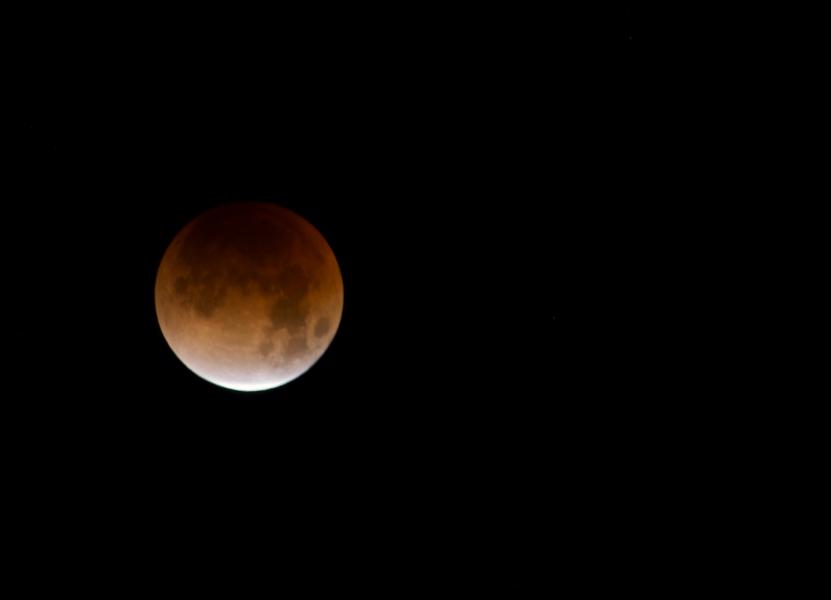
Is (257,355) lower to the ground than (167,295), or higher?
lower

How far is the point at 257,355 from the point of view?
3986mm

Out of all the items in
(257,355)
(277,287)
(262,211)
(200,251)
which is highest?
(262,211)

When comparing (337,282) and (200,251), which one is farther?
(337,282)

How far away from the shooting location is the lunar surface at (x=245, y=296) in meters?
3.88

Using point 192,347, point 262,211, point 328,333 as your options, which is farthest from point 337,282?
point 192,347

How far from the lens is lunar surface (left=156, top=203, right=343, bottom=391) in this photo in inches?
153

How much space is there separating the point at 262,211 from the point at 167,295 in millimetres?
813

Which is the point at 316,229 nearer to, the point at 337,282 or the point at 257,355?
the point at 337,282

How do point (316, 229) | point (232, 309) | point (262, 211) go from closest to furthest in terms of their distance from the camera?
point (232, 309) → point (262, 211) → point (316, 229)

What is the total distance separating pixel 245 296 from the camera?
3.87 m

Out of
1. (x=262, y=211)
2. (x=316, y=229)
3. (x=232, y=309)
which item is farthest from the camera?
(x=316, y=229)

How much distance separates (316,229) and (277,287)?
0.75m

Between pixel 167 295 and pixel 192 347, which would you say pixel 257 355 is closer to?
pixel 192 347

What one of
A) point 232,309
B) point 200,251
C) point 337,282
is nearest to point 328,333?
point 337,282
